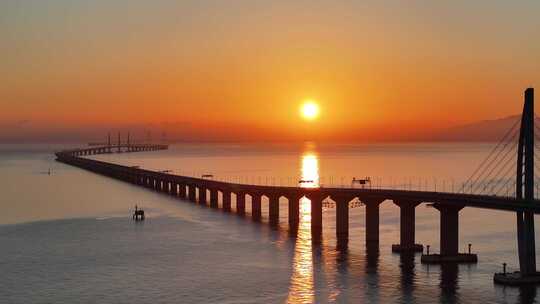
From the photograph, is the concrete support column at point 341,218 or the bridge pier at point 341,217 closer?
the bridge pier at point 341,217

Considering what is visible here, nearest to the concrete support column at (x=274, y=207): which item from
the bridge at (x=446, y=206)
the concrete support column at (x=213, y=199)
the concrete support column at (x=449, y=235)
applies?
the bridge at (x=446, y=206)

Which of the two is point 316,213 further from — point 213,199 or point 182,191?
point 182,191

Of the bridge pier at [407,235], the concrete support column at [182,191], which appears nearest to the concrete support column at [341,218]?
the bridge pier at [407,235]

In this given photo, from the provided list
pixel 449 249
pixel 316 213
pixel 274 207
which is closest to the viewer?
pixel 449 249

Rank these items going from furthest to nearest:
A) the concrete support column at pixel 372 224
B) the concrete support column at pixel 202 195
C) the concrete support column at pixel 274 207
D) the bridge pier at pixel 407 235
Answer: the concrete support column at pixel 202 195 < the concrete support column at pixel 274 207 < the concrete support column at pixel 372 224 < the bridge pier at pixel 407 235

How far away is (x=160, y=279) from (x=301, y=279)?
13.8m

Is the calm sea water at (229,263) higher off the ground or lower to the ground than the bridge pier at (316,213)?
lower

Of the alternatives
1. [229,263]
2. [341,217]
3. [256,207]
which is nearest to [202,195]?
[256,207]

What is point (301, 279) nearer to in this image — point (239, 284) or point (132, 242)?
point (239, 284)

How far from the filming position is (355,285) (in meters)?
64.4

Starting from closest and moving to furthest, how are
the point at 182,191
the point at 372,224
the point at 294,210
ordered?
the point at 372,224 → the point at 294,210 → the point at 182,191

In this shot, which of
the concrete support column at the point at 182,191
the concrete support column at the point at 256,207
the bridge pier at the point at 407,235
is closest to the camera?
the bridge pier at the point at 407,235

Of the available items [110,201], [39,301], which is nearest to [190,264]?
[39,301]

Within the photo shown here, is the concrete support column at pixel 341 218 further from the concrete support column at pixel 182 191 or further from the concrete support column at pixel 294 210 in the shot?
the concrete support column at pixel 182 191
